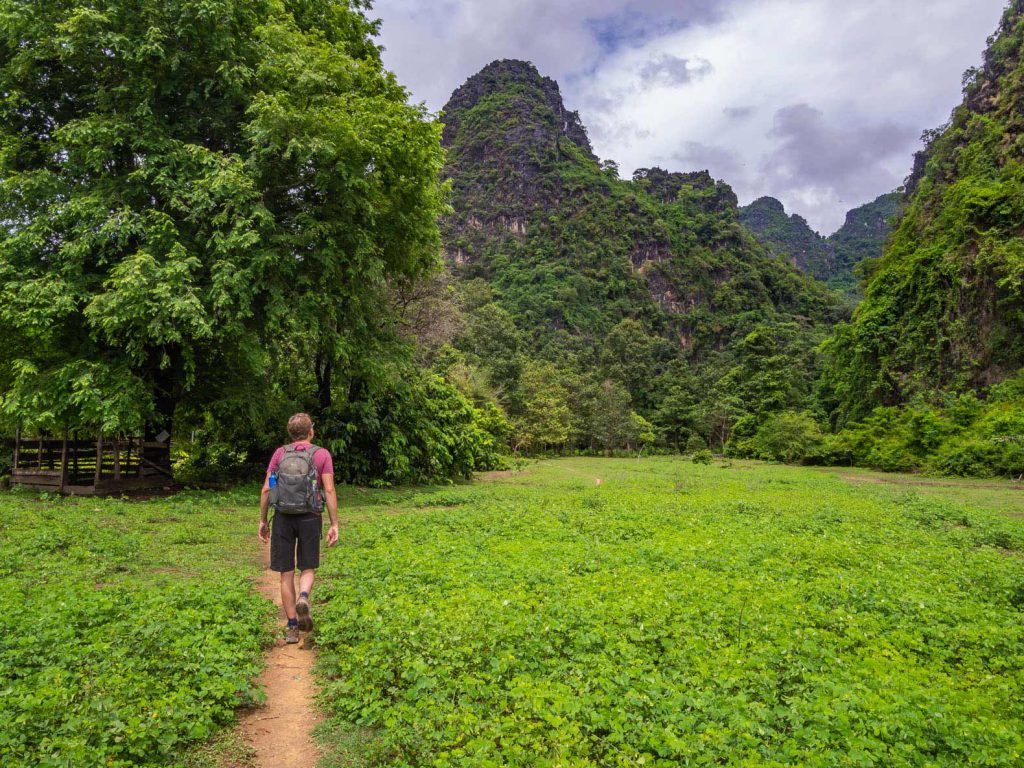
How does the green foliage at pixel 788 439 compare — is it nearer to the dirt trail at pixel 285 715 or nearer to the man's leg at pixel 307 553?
the man's leg at pixel 307 553

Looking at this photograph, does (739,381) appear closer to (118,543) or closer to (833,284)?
(118,543)

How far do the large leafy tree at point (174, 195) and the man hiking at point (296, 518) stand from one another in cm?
820

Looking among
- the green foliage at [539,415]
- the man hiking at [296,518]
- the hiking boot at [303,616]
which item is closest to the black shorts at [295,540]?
the man hiking at [296,518]

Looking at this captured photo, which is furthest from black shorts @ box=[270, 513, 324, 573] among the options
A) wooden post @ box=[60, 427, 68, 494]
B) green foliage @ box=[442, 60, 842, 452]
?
green foliage @ box=[442, 60, 842, 452]

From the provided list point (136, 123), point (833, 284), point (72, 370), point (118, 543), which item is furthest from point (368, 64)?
point (833, 284)

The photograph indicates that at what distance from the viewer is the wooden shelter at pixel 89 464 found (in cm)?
1520

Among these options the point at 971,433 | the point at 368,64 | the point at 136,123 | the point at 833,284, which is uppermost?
the point at 833,284

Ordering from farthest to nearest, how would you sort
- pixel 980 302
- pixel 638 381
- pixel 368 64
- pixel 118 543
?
pixel 638 381, pixel 980 302, pixel 368 64, pixel 118 543

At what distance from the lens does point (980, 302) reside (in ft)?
125

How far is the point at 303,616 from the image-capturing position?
6078 millimetres

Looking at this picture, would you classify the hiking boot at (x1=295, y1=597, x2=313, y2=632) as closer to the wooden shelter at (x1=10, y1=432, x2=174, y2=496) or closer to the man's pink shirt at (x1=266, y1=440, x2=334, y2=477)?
the man's pink shirt at (x1=266, y1=440, x2=334, y2=477)

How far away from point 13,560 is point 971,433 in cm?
3756

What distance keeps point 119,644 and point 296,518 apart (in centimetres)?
179

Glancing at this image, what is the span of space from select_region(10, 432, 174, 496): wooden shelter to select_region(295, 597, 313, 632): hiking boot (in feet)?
39.9
